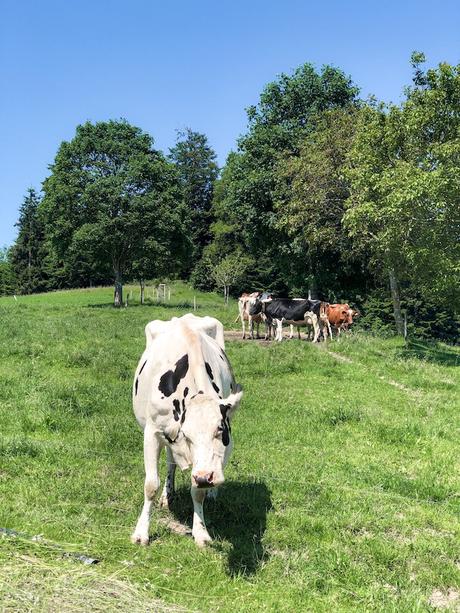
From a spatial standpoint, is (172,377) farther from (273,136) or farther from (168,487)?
(273,136)

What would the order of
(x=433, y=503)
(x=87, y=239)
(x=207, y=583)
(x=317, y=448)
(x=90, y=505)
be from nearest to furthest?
(x=207, y=583)
(x=90, y=505)
(x=433, y=503)
(x=317, y=448)
(x=87, y=239)

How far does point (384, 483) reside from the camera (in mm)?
7895

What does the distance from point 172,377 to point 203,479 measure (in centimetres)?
155

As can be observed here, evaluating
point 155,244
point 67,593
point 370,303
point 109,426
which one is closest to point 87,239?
point 155,244

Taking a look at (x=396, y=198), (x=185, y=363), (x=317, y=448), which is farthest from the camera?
(x=396, y=198)

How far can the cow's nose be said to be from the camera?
482 cm

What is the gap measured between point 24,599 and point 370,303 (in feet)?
128

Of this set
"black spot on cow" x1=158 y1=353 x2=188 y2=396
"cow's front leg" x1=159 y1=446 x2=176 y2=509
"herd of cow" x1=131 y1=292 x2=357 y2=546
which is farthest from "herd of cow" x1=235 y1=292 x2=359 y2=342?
"black spot on cow" x1=158 y1=353 x2=188 y2=396

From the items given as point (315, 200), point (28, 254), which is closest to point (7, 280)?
point (28, 254)

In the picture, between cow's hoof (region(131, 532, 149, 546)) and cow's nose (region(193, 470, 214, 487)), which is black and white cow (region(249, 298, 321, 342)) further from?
cow's nose (region(193, 470, 214, 487))

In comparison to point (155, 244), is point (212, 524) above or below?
below

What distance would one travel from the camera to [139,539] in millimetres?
5852

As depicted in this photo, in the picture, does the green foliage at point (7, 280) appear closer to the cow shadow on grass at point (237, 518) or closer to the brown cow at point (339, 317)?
the brown cow at point (339, 317)

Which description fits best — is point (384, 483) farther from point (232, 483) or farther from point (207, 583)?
point (207, 583)
